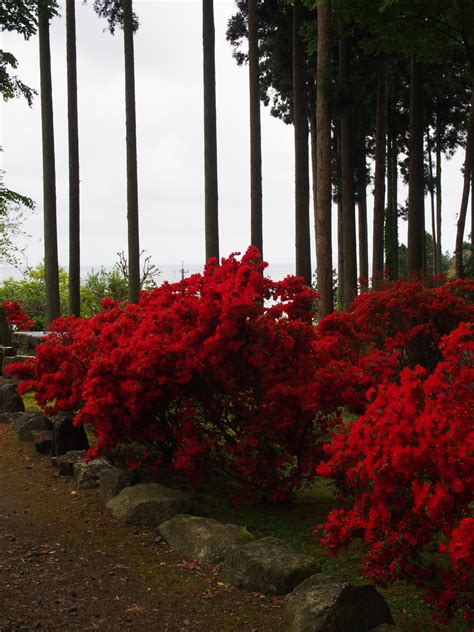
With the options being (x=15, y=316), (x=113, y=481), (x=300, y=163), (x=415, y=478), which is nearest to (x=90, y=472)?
(x=113, y=481)

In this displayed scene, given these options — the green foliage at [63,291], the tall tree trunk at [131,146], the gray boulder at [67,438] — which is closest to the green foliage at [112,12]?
the tall tree trunk at [131,146]

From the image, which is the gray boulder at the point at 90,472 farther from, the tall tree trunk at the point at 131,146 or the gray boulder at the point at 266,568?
the tall tree trunk at the point at 131,146

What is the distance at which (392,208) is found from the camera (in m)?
22.5

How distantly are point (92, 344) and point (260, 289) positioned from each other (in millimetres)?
2072

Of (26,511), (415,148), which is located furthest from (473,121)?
(26,511)

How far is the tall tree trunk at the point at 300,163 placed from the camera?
17328mm

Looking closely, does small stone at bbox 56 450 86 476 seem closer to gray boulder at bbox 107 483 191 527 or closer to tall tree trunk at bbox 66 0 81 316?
gray boulder at bbox 107 483 191 527

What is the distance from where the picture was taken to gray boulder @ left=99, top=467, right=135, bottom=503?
6336 millimetres

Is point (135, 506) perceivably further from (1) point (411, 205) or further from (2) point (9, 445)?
(1) point (411, 205)

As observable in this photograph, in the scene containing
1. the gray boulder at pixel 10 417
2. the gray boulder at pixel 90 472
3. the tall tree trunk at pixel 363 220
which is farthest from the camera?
the tall tree trunk at pixel 363 220

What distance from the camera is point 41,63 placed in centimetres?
1830

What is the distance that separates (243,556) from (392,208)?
19302mm

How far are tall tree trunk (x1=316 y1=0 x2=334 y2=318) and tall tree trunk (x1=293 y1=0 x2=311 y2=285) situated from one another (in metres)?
3.45

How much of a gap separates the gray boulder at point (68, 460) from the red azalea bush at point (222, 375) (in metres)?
1.11
